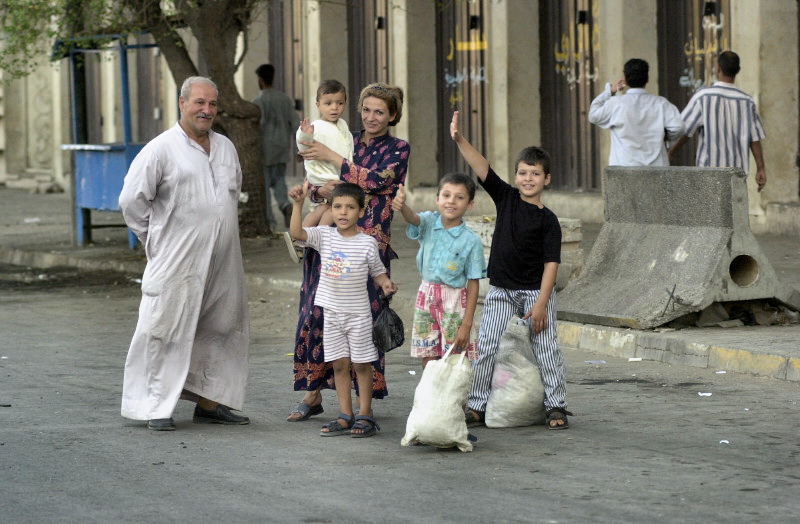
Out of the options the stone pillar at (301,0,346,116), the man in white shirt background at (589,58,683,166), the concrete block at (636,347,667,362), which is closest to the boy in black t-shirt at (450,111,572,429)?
the concrete block at (636,347,667,362)

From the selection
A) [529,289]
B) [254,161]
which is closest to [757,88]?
[254,161]

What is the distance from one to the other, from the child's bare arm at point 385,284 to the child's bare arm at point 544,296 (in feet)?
2.19

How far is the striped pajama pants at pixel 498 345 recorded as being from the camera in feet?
24.7

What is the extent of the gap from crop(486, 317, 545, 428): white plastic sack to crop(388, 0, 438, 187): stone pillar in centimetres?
1406

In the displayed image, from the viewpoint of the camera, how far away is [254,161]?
1700 centimetres

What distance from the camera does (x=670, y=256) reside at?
10.6m

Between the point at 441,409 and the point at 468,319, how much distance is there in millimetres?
673

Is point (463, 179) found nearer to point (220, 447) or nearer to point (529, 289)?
point (529, 289)

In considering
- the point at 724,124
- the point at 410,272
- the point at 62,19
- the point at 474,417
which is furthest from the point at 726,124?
the point at 62,19

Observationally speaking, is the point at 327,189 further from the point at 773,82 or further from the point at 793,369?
the point at 773,82

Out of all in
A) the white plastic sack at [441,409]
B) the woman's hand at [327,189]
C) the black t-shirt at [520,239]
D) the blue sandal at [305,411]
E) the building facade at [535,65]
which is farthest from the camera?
the building facade at [535,65]

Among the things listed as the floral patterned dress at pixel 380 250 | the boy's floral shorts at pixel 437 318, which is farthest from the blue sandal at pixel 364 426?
the boy's floral shorts at pixel 437 318

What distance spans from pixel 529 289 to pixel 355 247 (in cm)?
85

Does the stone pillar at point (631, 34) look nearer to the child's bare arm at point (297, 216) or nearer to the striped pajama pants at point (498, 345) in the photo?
the striped pajama pants at point (498, 345)
